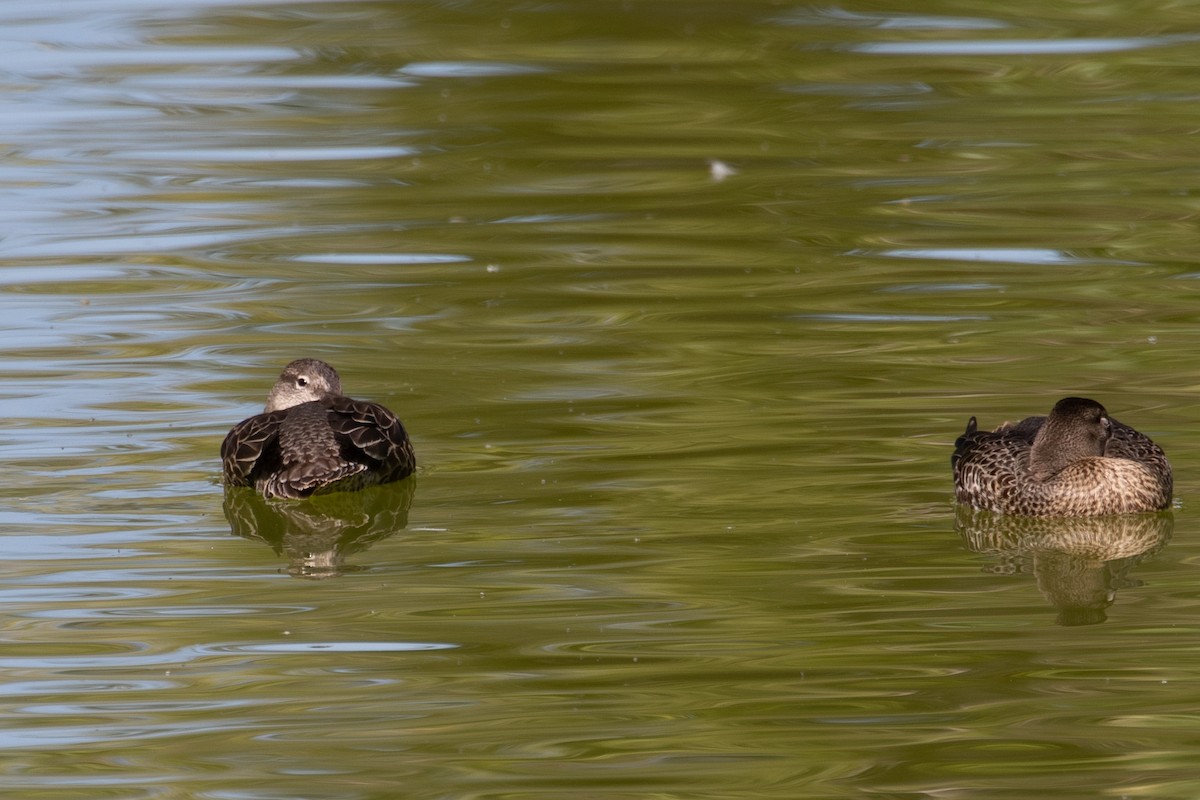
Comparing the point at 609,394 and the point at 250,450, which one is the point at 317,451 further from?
the point at 609,394

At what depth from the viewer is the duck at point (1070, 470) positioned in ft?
26.8

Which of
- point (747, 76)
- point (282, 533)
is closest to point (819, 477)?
point (282, 533)

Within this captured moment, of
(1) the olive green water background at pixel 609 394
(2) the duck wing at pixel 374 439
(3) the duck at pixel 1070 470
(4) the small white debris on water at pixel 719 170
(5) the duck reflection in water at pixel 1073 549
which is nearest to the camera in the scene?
(1) the olive green water background at pixel 609 394

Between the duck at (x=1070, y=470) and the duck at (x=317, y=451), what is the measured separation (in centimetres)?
237

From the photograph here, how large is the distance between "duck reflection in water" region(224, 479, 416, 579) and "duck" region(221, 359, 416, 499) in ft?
0.19

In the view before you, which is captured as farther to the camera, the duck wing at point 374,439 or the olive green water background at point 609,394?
the duck wing at point 374,439

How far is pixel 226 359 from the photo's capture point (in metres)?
11.2

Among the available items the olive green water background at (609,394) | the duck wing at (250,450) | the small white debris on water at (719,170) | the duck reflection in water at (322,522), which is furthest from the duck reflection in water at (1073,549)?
the small white debris on water at (719,170)

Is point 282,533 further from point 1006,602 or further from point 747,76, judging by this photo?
point 747,76

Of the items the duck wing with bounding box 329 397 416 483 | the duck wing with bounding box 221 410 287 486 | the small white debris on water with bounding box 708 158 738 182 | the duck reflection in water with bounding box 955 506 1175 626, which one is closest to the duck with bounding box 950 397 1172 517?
the duck reflection in water with bounding box 955 506 1175 626

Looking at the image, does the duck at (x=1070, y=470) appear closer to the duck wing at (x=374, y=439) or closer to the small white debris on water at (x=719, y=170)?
the duck wing at (x=374, y=439)

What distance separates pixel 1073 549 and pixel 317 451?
3138 millimetres

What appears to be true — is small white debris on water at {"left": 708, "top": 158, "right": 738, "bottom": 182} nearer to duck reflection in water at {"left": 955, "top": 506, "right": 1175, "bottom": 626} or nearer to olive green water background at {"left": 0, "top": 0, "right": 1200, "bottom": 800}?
olive green water background at {"left": 0, "top": 0, "right": 1200, "bottom": 800}

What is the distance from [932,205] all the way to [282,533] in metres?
6.40
